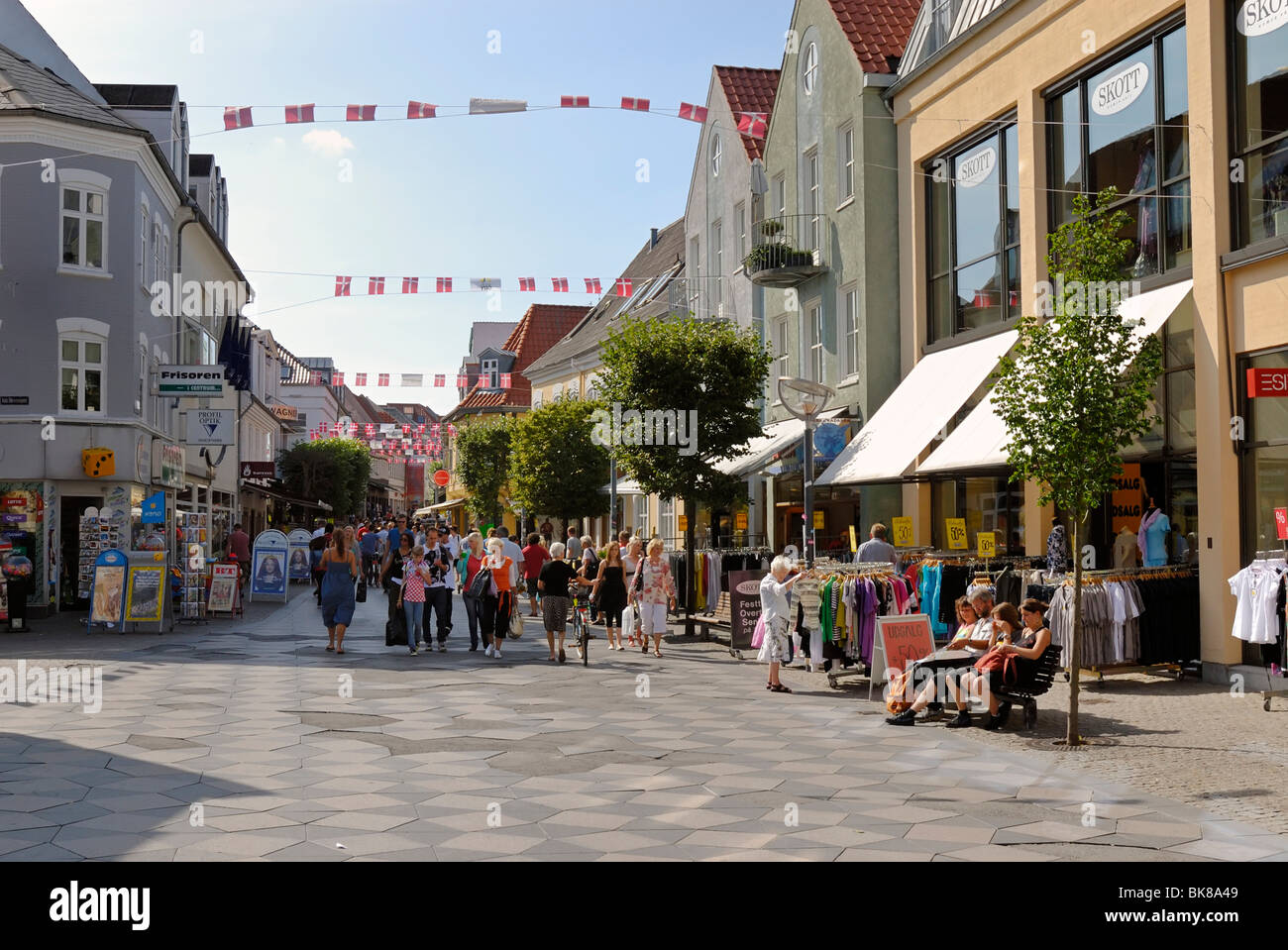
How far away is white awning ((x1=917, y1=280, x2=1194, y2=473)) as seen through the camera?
14.6 meters

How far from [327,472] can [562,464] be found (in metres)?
34.4

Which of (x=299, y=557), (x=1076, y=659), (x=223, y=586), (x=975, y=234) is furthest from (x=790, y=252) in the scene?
(x=299, y=557)

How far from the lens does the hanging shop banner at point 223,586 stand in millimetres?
24969

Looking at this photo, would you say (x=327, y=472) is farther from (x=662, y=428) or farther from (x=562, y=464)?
Result: (x=662, y=428)

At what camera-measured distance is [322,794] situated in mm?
7984

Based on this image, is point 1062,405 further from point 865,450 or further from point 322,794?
point 865,450

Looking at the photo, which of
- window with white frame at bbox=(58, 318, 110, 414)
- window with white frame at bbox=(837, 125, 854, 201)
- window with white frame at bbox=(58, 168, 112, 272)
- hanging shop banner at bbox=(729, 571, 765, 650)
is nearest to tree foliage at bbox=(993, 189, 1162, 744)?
hanging shop banner at bbox=(729, 571, 765, 650)

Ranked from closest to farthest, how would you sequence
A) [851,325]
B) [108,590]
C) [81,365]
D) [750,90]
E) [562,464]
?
1. [108,590]
2. [851,325]
3. [81,365]
4. [750,90]
5. [562,464]

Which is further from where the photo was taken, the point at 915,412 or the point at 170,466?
the point at 170,466

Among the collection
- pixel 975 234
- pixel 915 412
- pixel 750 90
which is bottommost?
pixel 915 412

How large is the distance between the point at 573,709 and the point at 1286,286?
342 inches

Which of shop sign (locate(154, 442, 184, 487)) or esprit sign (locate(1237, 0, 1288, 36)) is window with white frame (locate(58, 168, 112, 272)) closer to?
shop sign (locate(154, 442, 184, 487))

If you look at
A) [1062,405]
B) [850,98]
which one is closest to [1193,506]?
[1062,405]

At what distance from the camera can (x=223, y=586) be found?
25047 millimetres
